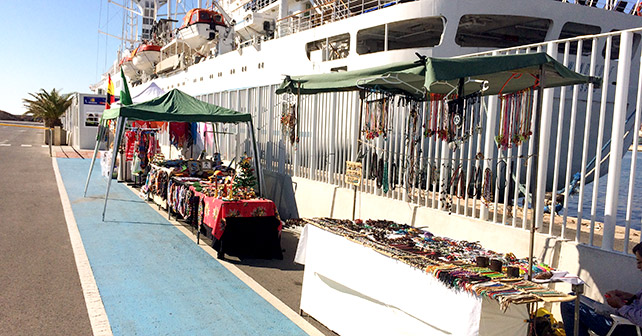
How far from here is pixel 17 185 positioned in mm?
12773

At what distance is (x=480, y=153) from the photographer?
214 inches

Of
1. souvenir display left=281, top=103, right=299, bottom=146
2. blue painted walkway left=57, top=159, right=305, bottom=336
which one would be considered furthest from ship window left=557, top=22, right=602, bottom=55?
blue painted walkway left=57, top=159, right=305, bottom=336

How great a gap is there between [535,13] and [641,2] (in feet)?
13.5

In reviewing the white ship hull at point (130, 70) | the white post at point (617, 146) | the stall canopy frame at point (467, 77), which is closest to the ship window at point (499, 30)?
the stall canopy frame at point (467, 77)

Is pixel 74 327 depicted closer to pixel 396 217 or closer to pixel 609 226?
pixel 396 217

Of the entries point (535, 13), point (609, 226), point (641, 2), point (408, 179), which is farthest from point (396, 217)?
point (641, 2)

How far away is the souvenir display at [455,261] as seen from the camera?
306 cm

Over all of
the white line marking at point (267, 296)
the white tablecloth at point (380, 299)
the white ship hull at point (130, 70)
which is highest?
the white ship hull at point (130, 70)

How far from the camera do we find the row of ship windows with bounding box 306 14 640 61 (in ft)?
46.2

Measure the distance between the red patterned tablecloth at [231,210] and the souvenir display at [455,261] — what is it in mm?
1951

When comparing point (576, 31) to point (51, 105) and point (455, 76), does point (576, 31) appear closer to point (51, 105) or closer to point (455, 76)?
point (455, 76)

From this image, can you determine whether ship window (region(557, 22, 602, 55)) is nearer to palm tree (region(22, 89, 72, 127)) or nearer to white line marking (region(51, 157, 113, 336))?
white line marking (region(51, 157, 113, 336))

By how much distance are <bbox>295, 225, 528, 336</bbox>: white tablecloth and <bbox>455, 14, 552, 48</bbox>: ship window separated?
1117cm

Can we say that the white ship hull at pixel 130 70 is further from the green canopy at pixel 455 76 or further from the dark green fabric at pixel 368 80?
the green canopy at pixel 455 76
